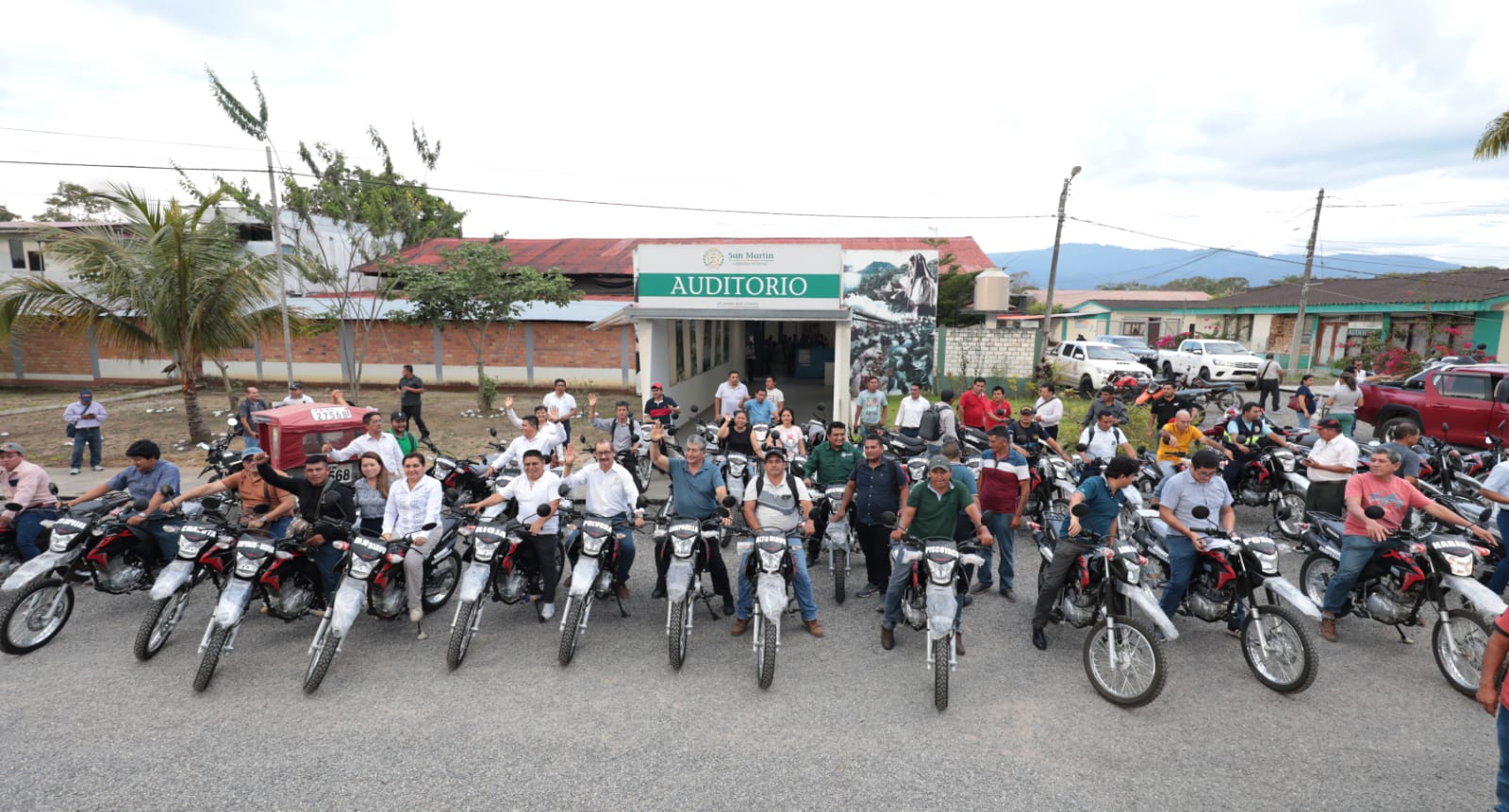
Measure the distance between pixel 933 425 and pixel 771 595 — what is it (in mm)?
5343

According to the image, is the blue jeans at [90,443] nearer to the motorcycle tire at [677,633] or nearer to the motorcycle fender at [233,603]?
the motorcycle fender at [233,603]

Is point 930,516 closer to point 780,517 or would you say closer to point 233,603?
point 780,517

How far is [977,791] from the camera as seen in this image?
159 inches

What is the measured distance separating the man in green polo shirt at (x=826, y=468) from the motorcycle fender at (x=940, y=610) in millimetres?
2323

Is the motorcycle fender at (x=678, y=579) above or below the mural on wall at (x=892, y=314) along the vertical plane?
below

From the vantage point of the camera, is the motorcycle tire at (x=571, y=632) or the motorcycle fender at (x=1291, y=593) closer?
the motorcycle fender at (x=1291, y=593)

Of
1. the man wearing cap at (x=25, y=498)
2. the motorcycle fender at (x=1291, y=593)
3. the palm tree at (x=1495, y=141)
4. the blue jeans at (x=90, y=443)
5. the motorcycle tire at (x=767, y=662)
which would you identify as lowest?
the motorcycle tire at (x=767, y=662)

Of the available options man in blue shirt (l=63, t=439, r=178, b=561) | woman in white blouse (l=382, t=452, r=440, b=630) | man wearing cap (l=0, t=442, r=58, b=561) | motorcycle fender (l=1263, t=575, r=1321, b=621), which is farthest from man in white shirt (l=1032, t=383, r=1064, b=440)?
man wearing cap (l=0, t=442, r=58, b=561)

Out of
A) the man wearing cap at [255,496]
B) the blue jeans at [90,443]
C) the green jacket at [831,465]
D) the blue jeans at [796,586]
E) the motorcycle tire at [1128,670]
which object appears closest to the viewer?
the motorcycle tire at [1128,670]

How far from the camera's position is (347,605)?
520cm

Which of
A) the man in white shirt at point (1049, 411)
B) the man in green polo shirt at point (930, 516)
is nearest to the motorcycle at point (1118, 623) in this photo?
the man in green polo shirt at point (930, 516)

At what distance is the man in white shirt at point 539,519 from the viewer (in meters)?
6.14

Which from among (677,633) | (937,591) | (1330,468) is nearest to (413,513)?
(677,633)

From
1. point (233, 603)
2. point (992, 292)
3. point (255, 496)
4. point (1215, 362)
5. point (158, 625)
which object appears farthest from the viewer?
point (992, 292)
